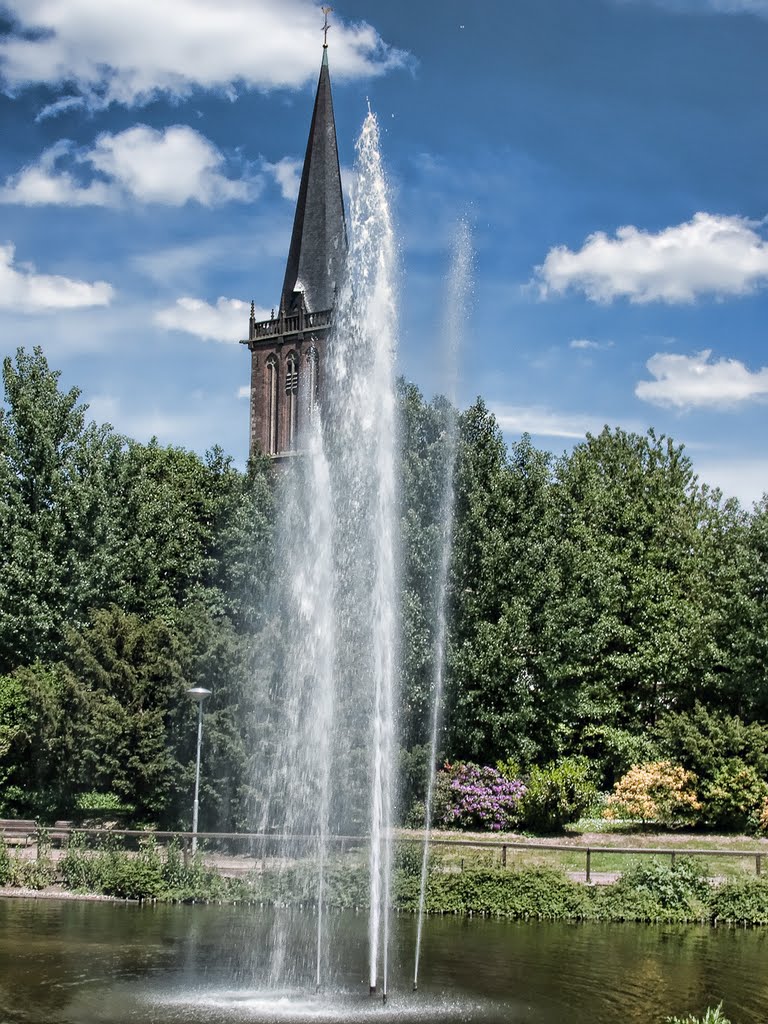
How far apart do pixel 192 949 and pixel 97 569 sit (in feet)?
73.9

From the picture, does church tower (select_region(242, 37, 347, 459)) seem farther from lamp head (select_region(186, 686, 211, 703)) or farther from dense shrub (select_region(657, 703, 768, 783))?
lamp head (select_region(186, 686, 211, 703))

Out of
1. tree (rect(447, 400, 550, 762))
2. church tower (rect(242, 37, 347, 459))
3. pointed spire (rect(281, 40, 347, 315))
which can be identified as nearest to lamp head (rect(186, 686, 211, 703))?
tree (rect(447, 400, 550, 762))

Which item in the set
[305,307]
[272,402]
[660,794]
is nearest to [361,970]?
[660,794]

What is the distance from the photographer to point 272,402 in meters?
78.8

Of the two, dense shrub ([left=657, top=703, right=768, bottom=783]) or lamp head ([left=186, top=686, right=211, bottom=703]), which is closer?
lamp head ([left=186, top=686, right=211, bottom=703])

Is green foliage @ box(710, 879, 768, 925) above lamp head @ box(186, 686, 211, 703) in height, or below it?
below

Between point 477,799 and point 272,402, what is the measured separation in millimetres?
49291

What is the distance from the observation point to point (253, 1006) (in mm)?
15258

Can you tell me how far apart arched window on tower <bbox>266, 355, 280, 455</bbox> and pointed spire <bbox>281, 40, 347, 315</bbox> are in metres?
6.21

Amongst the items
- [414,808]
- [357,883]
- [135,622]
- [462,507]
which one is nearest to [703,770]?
[414,808]

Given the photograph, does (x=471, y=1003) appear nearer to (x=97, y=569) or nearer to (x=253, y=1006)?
(x=253, y=1006)

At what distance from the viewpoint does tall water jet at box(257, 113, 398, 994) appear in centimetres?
1864

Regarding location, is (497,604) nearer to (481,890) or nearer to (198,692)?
(198,692)

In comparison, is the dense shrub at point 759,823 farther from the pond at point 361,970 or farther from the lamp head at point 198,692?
the lamp head at point 198,692
